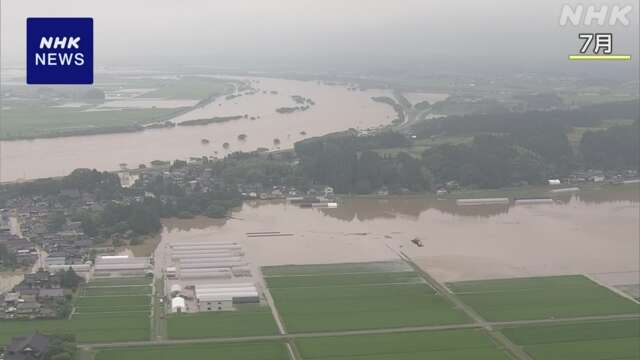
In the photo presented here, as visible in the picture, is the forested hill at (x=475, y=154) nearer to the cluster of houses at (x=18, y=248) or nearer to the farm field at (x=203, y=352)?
the cluster of houses at (x=18, y=248)

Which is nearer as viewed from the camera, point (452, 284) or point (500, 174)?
point (452, 284)

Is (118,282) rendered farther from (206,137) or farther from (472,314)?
(206,137)

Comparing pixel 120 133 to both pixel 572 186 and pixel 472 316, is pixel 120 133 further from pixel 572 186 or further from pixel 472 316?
pixel 472 316

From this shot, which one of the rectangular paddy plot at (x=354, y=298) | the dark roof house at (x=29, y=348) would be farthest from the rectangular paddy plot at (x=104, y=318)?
the rectangular paddy plot at (x=354, y=298)

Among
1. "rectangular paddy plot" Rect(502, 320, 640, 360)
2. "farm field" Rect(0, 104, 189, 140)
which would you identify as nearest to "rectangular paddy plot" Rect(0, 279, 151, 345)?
"rectangular paddy plot" Rect(502, 320, 640, 360)

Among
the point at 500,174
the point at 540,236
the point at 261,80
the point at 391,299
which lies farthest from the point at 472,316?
the point at 261,80

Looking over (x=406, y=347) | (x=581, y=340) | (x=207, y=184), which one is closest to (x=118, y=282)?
(x=406, y=347)
